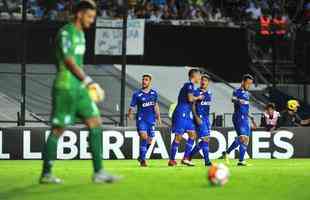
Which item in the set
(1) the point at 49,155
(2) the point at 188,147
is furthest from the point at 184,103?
(1) the point at 49,155

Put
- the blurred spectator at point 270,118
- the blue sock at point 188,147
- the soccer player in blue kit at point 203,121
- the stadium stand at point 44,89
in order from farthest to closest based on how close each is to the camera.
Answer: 1. the stadium stand at point 44,89
2. the blurred spectator at point 270,118
3. the soccer player in blue kit at point 203,121
4. the blue sock at point 188,147

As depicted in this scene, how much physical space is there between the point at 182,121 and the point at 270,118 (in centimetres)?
770

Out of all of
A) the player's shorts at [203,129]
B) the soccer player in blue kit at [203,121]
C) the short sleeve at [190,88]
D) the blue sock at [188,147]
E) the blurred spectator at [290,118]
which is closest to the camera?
the short sleeve at [190,88]

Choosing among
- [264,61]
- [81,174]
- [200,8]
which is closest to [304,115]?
[264,61]

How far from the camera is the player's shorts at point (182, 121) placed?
19375mm

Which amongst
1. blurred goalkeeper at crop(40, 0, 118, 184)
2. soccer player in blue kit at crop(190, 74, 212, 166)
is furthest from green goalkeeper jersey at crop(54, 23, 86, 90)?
soccer player in blue kit at crop(190, 74, 212, 166)

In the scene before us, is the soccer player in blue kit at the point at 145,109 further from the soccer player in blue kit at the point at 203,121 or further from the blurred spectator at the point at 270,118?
the blurred spectator at the point at 270,118

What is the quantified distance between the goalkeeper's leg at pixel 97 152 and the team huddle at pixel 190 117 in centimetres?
798

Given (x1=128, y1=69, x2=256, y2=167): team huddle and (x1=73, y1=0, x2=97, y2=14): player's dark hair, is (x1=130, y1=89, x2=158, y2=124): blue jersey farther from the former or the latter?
(x1=73, y1=0, x2=97, y2=14): player's dark hair

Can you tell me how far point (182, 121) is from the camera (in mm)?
19375

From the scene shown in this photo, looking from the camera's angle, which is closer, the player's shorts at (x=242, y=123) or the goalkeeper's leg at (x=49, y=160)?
the goalkeeper's leg at (x=49, y=160)

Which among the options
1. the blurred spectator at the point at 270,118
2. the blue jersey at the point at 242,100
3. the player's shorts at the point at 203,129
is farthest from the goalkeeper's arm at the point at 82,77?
the blurred spectator at the point at 270,118

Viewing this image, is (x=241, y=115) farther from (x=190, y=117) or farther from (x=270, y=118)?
(x=270, y=118)

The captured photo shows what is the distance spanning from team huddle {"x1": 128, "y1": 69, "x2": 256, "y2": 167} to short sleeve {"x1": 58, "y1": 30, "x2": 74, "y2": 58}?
26.8 feet
